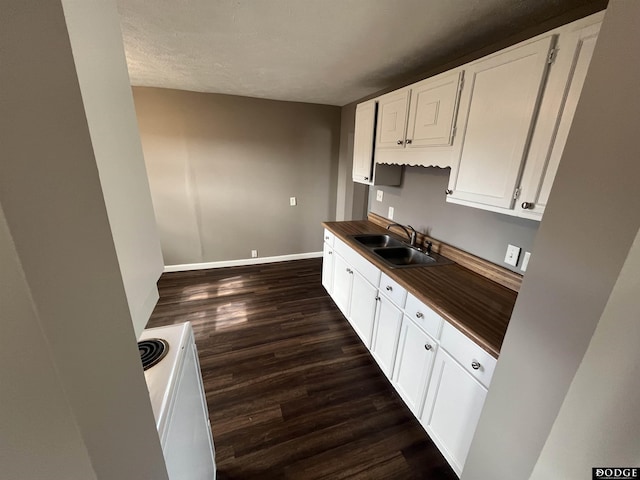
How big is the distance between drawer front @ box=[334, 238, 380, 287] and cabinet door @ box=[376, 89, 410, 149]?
0.97 m

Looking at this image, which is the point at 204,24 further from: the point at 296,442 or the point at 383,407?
the point at 383,407

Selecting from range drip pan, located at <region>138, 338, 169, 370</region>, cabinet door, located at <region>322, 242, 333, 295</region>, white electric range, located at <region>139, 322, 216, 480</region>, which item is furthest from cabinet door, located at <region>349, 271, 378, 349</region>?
range drip pan, located at <region>138, 338, 169, 370</region>

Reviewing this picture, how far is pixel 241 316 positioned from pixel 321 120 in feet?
9.38

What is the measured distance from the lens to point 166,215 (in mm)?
3398

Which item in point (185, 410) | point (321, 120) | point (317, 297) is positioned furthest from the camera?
point (321, 120)

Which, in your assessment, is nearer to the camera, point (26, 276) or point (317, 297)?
point (26, 276)

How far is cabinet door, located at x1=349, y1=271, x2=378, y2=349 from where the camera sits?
207 cm

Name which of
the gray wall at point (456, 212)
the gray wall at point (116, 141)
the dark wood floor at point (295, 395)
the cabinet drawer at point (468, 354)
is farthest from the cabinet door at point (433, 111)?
the dark wood floor at point (295, 395)

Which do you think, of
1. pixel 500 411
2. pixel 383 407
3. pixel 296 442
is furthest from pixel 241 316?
pixel 500 411

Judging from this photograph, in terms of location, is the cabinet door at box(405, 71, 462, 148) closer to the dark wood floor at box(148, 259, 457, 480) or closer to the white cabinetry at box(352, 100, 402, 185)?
the white cabinetry at box(352, 100, 402, 185)

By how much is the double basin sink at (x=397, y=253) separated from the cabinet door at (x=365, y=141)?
59 cm

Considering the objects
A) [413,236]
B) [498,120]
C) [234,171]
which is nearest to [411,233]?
[413,236]

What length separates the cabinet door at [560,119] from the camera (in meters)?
0.98

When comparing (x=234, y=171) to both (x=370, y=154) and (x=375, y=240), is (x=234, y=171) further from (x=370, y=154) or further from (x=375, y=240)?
(x=375, y=240)
